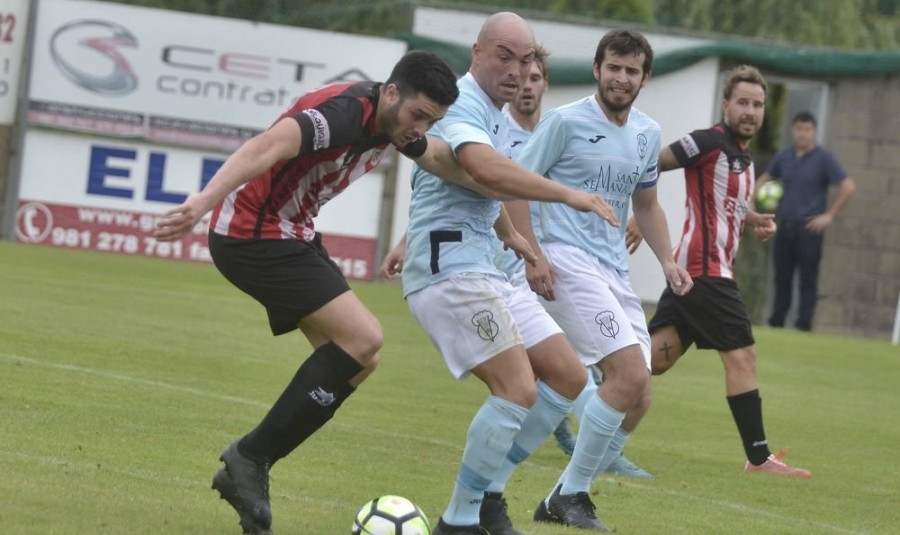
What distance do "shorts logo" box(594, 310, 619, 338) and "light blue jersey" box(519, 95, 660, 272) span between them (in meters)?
0.40

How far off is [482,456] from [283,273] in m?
1.02

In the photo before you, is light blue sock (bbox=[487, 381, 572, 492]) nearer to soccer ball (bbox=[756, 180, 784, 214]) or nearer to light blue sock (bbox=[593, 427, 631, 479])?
light blue sock (bbox=[593, 427, 631, 479])

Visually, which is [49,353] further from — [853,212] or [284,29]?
[853,212]

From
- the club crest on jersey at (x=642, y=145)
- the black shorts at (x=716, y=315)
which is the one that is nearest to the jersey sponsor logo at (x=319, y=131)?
the club crest on jersey at (x=642, y=145)

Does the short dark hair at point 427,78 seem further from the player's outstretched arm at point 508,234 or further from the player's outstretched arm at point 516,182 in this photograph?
the player's outstretched arm at point 508,234

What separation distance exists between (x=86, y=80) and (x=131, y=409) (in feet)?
41.8

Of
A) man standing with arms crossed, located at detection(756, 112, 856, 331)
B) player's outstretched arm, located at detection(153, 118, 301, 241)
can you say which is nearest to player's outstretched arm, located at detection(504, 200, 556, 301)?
player's outstretched arm, located at detection(153, 118, 301, 241)

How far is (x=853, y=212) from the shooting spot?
71.0 feet

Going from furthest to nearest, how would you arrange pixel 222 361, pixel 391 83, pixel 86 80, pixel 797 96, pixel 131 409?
pixel 797 96
pixel 86 80
pixel 222 361
pixel 131 409
pixel 391 83

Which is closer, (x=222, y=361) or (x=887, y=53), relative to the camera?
(x=222, y=361)

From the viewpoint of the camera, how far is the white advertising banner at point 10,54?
67.9 feet

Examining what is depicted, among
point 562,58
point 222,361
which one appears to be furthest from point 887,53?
point 222,361

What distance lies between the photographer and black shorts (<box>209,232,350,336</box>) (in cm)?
600

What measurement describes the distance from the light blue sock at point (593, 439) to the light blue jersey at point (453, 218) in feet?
3.57
